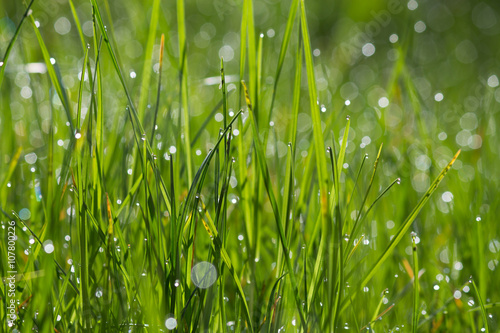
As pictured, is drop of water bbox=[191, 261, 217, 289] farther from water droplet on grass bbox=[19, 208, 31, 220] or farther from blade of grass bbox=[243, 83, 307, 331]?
water droplet on grass bbox=[19, 208, 31, 220]

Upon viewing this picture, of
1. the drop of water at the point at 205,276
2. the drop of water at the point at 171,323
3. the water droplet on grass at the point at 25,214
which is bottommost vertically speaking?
the drop of water at the point at 171,323

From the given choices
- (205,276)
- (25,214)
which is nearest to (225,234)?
(205,276)

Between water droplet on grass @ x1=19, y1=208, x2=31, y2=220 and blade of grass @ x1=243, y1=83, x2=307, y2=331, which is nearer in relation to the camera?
blade of grass @ x1=243, y1=83, x2=307, y2=331

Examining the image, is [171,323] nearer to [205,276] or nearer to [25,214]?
[205,276]

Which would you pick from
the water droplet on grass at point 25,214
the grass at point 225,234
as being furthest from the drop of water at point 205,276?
the water droplet on grass at point 25,214

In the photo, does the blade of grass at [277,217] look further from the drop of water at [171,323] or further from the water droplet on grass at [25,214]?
the water droplet on grass at [25,214]

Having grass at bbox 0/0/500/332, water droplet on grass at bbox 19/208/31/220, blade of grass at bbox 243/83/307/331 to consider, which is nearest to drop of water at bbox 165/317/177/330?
grass at bbox 0/0/500/332

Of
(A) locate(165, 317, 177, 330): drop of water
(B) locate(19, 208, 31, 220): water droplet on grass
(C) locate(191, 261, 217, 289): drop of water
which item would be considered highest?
(B) locate(19, 208, 31, 220): water droplet on grass

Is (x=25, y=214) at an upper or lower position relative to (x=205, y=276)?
upper

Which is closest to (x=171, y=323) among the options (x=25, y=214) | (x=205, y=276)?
(x=205, y=276)

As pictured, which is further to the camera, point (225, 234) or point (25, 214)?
point (25, 214)

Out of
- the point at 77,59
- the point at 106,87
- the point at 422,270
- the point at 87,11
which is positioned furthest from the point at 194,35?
the point at 422,270
